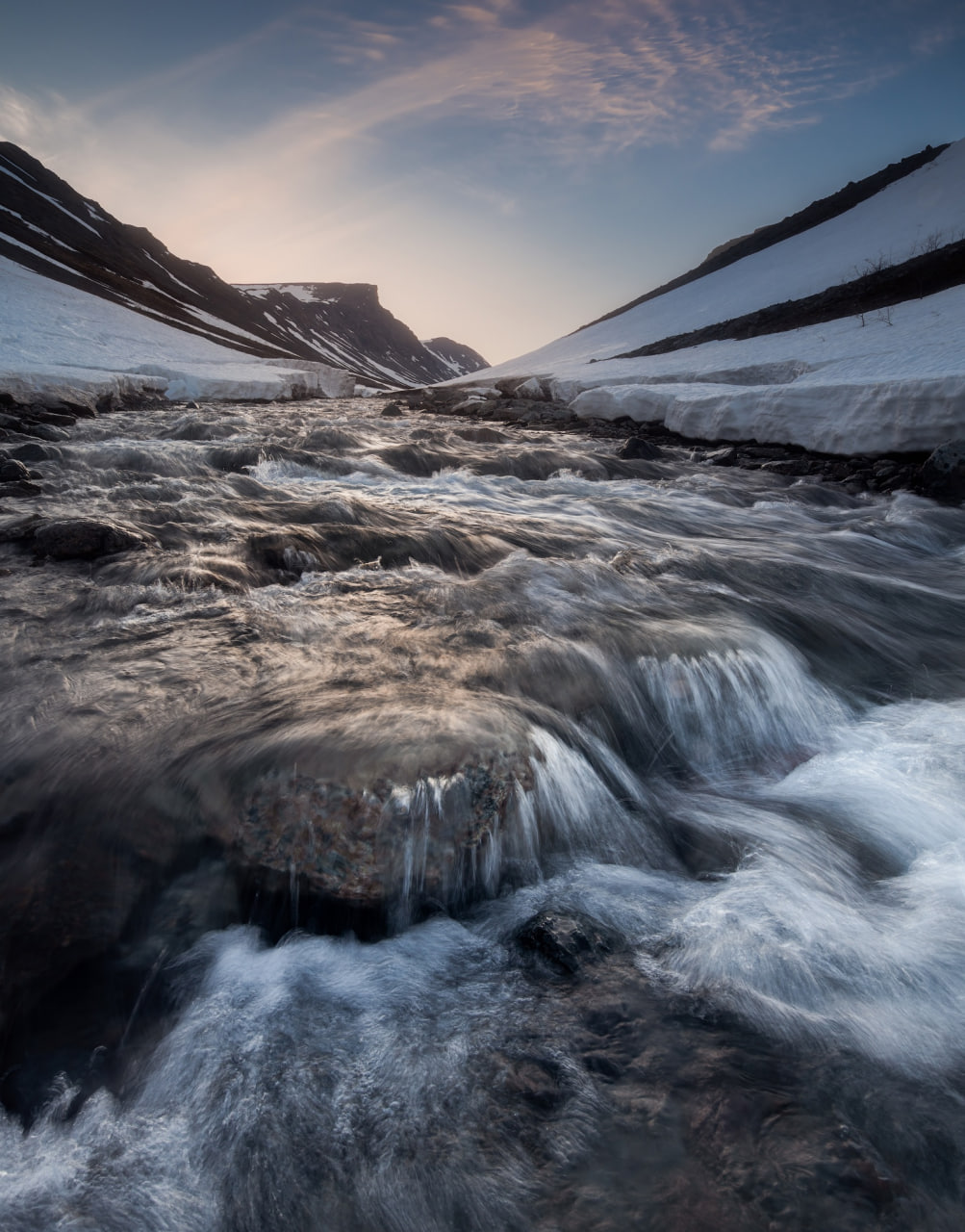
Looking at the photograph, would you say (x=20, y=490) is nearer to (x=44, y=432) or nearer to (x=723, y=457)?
(x=44, y=432)

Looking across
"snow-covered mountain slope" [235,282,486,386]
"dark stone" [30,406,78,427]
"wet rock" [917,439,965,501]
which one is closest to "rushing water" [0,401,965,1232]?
"wet rock" [917,439,965,501]

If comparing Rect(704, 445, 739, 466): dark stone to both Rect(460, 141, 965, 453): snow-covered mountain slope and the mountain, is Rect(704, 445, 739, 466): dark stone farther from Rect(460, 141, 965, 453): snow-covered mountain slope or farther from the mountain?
the mountain

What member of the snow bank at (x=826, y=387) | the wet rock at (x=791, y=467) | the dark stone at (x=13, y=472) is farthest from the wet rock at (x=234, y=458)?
the snow bank at (x=826, y=387)

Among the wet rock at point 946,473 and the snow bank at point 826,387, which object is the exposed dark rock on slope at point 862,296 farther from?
the wet rock at point 946,473

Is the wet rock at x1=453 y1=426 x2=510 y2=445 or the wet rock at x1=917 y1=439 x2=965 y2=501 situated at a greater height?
the wet rock at x1=917 y1=439 x2=965 y2=501

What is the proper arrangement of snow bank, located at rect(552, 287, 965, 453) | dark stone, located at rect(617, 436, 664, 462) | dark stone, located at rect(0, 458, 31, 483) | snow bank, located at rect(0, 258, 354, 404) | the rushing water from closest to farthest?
the rushing water
dark stone, located at rect(0, 458, 31, 483)
snow bank, located at rect(552, 287, 965, 453)
dark stone, located at rect(617, 436, 664, 462)
snow bank, located at rect(0, 258, 354, 404)

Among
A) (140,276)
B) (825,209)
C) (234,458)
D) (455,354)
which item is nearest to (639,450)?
(234,458)

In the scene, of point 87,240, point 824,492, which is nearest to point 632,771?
point 824,492
